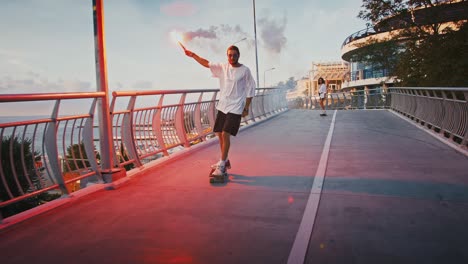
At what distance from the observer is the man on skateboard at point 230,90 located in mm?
Answer: 5770

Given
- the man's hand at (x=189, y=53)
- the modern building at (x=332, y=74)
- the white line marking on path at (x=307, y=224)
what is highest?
the modern building at (x=332, y=74)

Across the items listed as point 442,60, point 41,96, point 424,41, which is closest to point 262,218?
point 41,96

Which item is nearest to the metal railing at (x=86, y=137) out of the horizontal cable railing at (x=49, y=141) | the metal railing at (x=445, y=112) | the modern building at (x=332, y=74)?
the horizontal cable railing at (x=49, y=141)

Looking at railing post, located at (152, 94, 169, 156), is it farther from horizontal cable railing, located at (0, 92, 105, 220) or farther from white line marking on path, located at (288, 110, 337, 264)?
white line marking on path, located at (288, 110, 337, 264)

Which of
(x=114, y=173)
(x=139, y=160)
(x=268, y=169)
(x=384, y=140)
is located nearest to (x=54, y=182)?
(x=114, y=173)

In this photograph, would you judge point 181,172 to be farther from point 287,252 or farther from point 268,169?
point 287,252

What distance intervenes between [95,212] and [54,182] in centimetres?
103

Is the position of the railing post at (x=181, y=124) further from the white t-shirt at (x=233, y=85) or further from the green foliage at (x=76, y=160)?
the white t-shirt at (x=233, y=85)

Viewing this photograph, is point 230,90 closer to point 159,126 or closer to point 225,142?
point 225,142

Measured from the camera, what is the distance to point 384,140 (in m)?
9.85

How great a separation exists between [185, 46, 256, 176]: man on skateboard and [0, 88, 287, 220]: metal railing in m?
1.57

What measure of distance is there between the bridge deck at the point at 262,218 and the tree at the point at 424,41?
16424mm

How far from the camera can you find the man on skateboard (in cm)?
577

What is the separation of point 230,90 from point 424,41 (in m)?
21.3
